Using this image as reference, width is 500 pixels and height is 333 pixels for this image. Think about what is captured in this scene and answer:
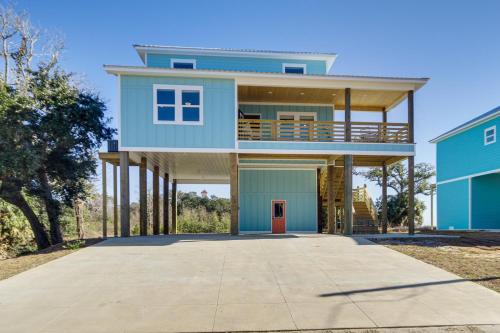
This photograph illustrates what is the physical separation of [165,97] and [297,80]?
5.72 metres

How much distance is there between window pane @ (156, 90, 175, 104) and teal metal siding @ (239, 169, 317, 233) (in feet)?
19.0

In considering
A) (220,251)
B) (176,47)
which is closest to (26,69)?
(176,47)

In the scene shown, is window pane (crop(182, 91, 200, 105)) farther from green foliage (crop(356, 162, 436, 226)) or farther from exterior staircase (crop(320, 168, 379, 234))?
green foliage (crop(356, 162, 436, 226))

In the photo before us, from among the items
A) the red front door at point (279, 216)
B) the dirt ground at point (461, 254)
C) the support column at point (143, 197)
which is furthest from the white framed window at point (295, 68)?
the dirt ground at point (461, 254)

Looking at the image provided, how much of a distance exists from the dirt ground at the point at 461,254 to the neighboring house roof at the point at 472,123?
8528 millimetres

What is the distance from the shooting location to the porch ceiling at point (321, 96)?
14969 millimetres

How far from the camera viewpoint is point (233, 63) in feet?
61.4

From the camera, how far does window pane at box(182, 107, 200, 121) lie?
13.4 m

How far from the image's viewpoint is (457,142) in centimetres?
2170

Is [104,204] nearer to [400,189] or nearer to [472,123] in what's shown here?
[472,123]

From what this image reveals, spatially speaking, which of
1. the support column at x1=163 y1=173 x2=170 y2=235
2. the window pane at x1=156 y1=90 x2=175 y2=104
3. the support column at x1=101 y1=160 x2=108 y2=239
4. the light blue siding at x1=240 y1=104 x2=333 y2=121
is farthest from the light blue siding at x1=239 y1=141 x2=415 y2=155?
the support column at x1=163 y1=173 x2=170 y2=235

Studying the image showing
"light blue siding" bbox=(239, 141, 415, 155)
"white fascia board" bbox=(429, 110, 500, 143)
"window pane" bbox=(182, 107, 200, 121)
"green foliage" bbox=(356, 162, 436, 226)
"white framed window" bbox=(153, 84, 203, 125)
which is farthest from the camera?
"green foliage" bbox=(356, 162, 436, 226)

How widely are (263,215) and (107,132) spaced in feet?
30.4

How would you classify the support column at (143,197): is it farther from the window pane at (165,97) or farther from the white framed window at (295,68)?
the white framed window at (295,68)
